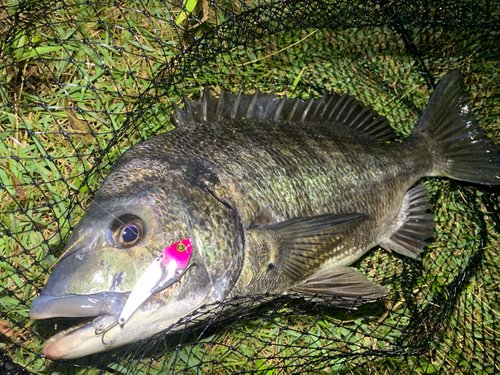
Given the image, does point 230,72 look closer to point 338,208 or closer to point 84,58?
point 84,58

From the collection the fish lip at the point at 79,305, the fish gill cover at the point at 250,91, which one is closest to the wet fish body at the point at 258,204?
the fish lip at the point at 79,305

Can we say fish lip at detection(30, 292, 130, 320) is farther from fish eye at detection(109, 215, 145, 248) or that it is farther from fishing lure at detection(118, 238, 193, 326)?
fish eye at detection(109, 215, 145, 248)

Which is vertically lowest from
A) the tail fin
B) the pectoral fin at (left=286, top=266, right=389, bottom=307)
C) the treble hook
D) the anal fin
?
the treble hook

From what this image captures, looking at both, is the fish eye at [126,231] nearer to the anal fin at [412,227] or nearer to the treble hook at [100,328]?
the treble hook at [100,328]

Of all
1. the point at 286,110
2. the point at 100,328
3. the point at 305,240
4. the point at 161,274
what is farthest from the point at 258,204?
the point at 100,328

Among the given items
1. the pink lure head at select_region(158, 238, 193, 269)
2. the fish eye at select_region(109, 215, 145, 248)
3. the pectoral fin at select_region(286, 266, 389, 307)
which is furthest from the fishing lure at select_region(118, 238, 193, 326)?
the pectoral fin at select_region(286, 266, 389, 307)

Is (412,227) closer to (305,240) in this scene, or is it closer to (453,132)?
(453,132)
